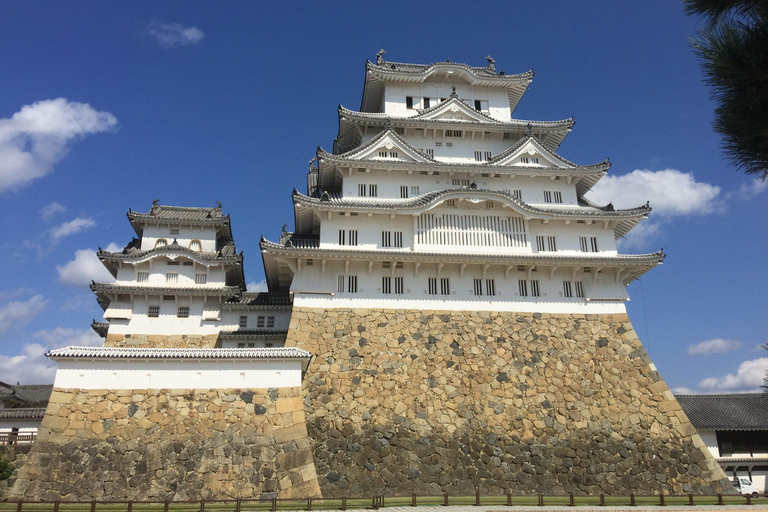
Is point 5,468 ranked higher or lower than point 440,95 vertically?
lower

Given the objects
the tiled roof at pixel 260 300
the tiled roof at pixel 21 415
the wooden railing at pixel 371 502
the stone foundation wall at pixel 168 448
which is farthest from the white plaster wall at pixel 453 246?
the tiled roof at pixel 21 415

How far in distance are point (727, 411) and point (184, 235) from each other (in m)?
28.5

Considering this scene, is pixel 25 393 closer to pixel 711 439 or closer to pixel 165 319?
pixel 165 319

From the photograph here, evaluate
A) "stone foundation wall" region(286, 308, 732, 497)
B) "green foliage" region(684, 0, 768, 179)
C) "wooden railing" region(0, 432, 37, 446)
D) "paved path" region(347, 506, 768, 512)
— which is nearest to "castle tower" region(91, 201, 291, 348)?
"stone foundation wall" region(286, 308, 732, 497)

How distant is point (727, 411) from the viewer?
2614 cm

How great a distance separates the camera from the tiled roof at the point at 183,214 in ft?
84.5

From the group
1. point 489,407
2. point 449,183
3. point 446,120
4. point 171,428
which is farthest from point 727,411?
point 171,428

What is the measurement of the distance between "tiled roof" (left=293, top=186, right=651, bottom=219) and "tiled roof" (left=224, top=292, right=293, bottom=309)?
4828 millimetres

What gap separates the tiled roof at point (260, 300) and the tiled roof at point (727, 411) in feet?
67.0

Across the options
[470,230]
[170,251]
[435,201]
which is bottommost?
[470,230]

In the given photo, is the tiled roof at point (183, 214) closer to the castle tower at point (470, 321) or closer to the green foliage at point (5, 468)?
the castle tower at point (470, 321)

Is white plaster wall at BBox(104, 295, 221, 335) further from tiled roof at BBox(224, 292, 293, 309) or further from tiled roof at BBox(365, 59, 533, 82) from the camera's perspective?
tiled roof at BBox(365, 59, 533, 82)

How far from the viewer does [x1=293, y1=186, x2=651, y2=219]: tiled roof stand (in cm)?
2161

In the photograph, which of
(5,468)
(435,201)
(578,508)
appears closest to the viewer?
(5,468)
